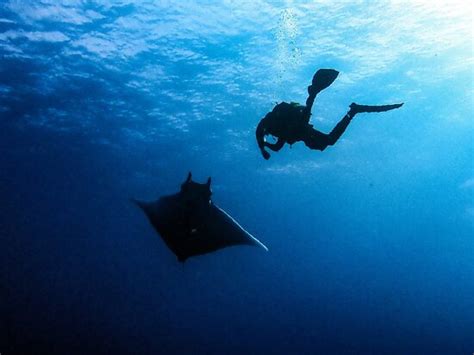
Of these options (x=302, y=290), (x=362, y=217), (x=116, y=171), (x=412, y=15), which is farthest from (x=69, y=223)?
(x=302, y=290)

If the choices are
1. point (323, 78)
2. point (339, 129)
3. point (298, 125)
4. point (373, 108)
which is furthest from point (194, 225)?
point (373, 108)

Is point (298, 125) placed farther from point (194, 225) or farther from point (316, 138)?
point (194, 225)

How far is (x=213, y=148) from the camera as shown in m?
24.5

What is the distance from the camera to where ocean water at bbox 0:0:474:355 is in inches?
586

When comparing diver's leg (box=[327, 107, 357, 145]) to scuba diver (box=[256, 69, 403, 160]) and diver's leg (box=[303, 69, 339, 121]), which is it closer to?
scuba diver (box=[256, 69, 403, 160])

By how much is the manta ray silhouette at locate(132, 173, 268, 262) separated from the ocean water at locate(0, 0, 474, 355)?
223 centimetres

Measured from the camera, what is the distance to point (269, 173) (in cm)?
2884

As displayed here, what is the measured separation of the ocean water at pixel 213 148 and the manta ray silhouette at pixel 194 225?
7.32ft

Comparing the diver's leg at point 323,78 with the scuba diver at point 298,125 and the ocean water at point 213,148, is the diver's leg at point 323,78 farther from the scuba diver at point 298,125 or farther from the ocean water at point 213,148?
the ocean water at point 213,148

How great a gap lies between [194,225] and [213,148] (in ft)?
Answer: 60.0

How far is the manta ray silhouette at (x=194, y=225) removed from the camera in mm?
6410

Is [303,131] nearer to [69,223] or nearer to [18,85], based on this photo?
[18,85]

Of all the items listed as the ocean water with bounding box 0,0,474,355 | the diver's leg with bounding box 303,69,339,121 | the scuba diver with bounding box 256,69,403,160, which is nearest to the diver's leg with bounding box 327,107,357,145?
the scuba diver with bounding box 256,69,403,160

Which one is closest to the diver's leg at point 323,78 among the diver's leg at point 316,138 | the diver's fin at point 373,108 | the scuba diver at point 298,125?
the scuba diver at point 298,125
